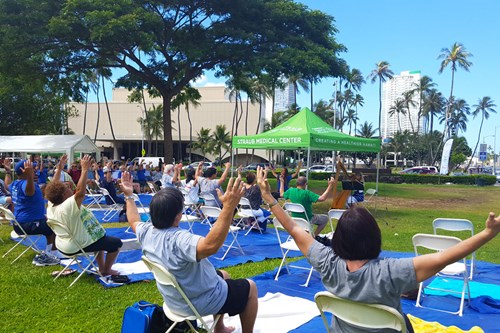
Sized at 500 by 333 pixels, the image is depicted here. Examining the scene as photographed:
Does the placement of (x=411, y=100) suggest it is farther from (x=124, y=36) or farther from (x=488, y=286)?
(x=488, y=286)

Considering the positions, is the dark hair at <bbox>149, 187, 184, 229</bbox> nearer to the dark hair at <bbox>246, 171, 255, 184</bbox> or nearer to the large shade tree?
the dark hair at <bbox>246, 171, 255, 184</bbox>

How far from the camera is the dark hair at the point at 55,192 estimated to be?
15.8 feet

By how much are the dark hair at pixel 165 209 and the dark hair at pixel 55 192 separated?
8.37ft

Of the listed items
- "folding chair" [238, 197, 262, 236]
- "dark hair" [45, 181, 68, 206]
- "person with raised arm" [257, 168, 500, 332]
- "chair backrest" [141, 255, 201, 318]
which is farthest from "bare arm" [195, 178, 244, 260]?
"folding chair" [238, 197, 262, 236]

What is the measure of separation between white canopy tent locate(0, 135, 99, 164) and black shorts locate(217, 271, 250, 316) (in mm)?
16589

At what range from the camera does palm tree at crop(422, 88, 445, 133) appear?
6838cm

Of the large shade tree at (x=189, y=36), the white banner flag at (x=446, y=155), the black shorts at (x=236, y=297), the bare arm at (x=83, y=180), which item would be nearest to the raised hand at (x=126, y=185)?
the bare arm at (x=83, y=180)

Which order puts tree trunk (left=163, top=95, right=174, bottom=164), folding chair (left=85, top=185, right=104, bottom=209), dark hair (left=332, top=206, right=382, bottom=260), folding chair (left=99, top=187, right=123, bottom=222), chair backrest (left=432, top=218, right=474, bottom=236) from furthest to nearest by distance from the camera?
tree trunk (left=163, top=95, right=174, bottom=164) < folding chair (left=85, top=185, right=104, bottom=209) < folding chair (left=99, top=187, right=123, bottom=222) < chair backrest (left=432, top=218, right=474, bottom=236) < dark hair (left=332, top=206, right=382, bottom=260)

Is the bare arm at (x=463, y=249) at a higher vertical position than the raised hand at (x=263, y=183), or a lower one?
lower

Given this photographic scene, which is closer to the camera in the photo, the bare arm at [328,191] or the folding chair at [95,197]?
the bare arm at [328,191]

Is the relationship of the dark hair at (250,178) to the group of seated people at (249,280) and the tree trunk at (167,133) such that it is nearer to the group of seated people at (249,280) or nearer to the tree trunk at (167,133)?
the group of seated people at (249,280)

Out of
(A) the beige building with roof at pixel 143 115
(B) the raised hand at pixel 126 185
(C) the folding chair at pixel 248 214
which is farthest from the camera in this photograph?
(A) the beige building with roof at pixel 143 115

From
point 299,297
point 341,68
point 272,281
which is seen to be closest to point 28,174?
point 272,281

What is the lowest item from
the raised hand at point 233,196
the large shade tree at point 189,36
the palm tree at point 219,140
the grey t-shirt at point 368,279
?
the grey t-shirt at point 368,279
